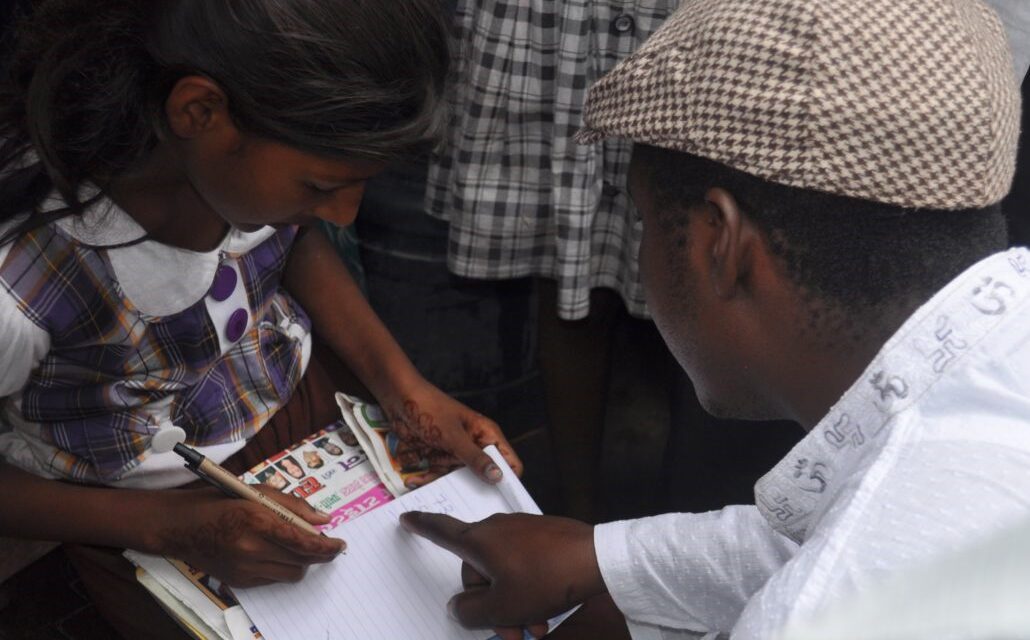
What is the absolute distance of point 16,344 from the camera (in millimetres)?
1198

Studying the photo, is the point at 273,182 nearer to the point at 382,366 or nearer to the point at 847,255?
the point at 382,366

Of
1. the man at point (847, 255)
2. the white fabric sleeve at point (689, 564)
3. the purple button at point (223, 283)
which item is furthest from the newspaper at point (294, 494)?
the man at point (847, 255)

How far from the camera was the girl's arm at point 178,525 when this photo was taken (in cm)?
126

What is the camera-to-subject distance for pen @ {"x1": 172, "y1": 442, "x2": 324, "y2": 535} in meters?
1.20

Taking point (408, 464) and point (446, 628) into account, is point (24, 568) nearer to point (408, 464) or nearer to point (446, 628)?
point (408, 464)

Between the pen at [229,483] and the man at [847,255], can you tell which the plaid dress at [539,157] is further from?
the pen at [229,483]

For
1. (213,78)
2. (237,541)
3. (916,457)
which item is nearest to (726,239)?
(916,457)

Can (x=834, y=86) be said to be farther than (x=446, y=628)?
No

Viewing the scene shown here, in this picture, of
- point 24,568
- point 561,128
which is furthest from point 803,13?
point 24,568

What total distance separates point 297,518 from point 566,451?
980 mm

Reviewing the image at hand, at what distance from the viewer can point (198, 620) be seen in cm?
126

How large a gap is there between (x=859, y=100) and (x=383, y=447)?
0.85 meters

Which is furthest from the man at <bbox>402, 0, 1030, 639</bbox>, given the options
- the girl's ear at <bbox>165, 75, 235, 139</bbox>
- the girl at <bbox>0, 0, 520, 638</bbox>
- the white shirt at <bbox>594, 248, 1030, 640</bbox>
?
Result: the girl's ear at <bbox>165, 75, 235, 139</bbox>

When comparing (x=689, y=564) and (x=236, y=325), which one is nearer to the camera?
(x=689, y=564)
